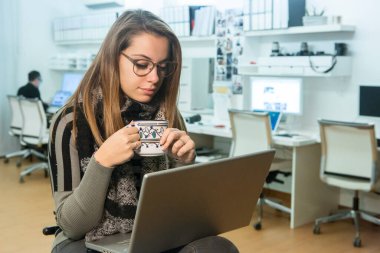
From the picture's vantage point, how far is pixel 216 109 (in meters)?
4.93

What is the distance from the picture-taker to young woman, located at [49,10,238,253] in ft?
4.35

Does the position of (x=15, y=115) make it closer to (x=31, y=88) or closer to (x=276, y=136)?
(x=31, y=88)

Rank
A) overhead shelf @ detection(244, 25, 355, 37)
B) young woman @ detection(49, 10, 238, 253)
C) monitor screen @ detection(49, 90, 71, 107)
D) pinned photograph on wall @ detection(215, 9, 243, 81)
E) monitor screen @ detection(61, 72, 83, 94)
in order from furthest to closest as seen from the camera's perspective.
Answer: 1. monitor screen @ detection(61, 72, 83, 94)
2. monitor screen @ detection(49, 90, 71, 107)
3. pinned photograph on wall @ detection(215, 9, 243, 81)
4. overhead shelf @ detection(244, 25, 355, 37)
5. young woman @ detection(49, 10, 238, 253)

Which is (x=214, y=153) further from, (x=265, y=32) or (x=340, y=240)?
(x=340, y=240)

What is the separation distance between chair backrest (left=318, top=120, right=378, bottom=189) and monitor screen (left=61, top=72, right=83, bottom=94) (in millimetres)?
3828

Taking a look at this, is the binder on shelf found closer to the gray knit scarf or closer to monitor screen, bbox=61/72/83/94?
the gray knit scarf

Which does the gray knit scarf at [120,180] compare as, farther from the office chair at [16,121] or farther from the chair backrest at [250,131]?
the office chair at [16,121]

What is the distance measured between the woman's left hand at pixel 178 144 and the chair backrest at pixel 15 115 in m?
4.75

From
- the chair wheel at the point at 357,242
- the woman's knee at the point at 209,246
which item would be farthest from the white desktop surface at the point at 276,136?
the woman's knee at the point at 209,246

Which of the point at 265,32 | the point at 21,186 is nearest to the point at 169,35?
the point at 265,32

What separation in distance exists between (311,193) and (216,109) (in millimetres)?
1349

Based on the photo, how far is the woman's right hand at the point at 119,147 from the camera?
120 centimetres

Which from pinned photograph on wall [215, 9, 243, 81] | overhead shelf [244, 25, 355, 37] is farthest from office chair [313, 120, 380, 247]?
A: pinned photograph on wall [215, 9, 243, 81]

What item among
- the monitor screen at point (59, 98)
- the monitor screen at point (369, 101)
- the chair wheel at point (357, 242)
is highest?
the monitor screen at point (369, 101)
